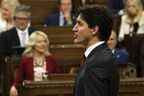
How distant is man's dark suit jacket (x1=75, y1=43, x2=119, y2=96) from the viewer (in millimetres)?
3061

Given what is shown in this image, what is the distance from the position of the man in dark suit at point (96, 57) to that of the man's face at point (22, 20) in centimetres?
395

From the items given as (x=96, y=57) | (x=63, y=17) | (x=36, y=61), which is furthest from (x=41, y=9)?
(x=96, y=57)

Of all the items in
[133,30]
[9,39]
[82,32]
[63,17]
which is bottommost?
[82,32]

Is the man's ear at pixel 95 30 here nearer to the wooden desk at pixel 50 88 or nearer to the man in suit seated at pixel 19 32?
the wooden desk at pixel 50 88

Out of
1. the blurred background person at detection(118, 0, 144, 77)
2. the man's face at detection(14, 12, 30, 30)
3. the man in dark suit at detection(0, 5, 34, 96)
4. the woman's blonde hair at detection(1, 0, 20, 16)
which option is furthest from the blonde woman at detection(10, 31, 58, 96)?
the woman's blonde hair at detection(1, 0, 20, 16)

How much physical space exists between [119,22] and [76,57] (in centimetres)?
109

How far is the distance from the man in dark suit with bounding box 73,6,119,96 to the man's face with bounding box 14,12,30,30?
3950mm

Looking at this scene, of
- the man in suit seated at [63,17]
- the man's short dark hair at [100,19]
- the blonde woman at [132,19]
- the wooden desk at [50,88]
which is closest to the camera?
the man's short dark hair at [100,19]

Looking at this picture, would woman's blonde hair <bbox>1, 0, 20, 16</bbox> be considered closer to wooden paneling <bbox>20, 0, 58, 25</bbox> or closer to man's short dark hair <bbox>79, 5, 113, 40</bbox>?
wooden paneling <bbox>20, 0, 58, 25</bbox>

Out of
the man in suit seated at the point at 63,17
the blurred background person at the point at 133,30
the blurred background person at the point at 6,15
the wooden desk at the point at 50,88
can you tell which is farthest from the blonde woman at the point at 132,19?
the wooden desk at the point at 50,88

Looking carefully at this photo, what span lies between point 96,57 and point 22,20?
414cm

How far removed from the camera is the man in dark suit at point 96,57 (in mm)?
3068

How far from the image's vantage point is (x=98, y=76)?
3.06 metres

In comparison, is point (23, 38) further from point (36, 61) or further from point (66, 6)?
point (66, 6)
